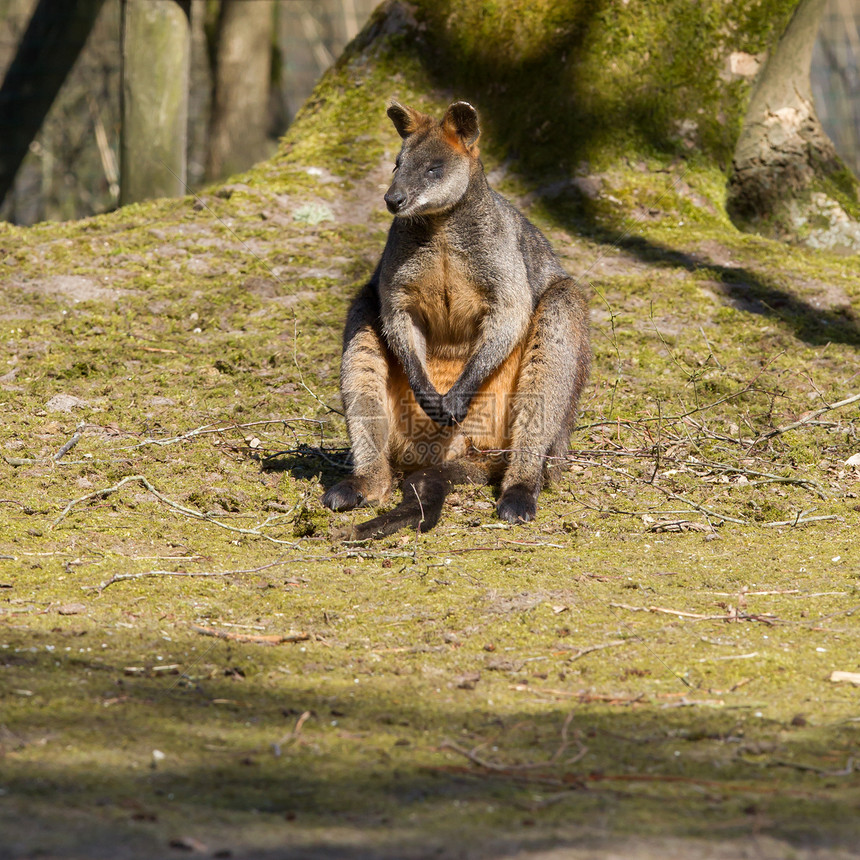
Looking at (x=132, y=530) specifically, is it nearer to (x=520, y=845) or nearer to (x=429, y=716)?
(x=429, y=716)

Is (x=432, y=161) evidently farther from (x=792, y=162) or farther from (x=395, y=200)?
(x=792, y=162)

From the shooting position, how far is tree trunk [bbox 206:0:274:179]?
41.3 ft

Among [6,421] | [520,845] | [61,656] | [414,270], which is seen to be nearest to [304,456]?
[414,270]

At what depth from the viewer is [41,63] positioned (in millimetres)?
9023

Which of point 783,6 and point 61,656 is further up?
point 783,6

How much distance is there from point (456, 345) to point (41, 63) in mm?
6220

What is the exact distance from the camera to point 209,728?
2.31 metres

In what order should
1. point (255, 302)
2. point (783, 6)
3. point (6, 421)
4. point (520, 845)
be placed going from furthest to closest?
point (783, 6), point (255, 302), point (6, 421), point (520, 845)

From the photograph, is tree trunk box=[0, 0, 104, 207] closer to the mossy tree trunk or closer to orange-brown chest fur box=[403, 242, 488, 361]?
the mossy tree trunk

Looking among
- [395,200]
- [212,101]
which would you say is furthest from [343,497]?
[212,101]

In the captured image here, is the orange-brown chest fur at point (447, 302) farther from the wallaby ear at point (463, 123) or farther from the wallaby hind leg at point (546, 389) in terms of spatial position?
the wallaby ear at point (463, 123)

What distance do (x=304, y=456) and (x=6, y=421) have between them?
1.53 meters

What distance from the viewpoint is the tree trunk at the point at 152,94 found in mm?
7633

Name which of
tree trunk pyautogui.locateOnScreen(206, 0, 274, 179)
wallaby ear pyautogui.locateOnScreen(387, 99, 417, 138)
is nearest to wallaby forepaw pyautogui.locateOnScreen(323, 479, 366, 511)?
wallaby ear pyautogui.locateOnScreen(387, 99, 417, 138)
